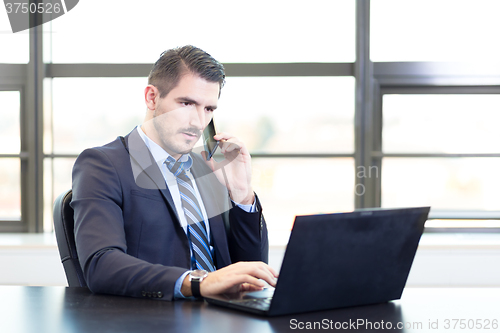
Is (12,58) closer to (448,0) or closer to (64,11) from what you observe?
(64,11)

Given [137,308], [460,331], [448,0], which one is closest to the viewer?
[460,331]

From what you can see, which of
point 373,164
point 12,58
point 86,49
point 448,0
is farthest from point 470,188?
point 12,58

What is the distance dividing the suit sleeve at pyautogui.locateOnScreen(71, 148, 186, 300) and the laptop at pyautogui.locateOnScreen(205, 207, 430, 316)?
0.47 feet

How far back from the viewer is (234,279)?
1.00 meters

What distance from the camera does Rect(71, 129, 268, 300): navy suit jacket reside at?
3.56ft

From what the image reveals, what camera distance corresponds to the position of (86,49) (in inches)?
118

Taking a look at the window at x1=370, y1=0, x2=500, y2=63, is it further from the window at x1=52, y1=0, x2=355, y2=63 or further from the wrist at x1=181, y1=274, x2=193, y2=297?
the wrist at x1=181, y1=274, x2=193, y2=297

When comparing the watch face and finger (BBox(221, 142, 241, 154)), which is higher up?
finger (BBox(221, 142, 241, 154))

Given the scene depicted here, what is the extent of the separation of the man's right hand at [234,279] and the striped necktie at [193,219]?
0.43 meters

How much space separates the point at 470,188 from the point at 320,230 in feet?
8.18

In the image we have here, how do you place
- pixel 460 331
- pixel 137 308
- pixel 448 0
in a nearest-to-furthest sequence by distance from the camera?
pixel 460 331
pixel 137 308
pixel 448 0

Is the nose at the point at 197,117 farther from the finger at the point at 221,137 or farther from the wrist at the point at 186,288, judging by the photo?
the wrist at the point at 186,288

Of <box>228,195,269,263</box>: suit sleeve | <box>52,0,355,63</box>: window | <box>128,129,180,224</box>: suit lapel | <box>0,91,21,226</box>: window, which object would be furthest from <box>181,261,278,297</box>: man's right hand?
<box>0,91,21,226</box>: window

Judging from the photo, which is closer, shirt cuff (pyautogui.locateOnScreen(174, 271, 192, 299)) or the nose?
shirt cuff (pyautogui.locateOnScreen(174, 271, 192, 299))
